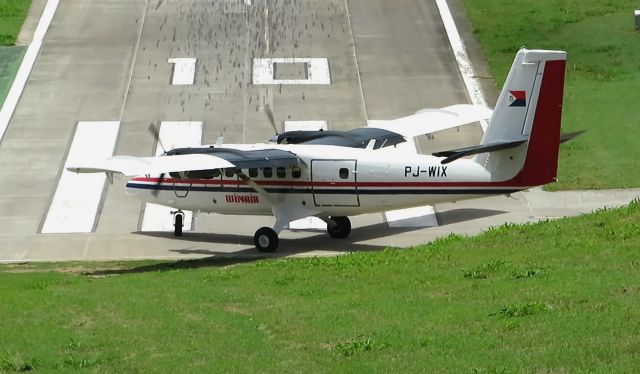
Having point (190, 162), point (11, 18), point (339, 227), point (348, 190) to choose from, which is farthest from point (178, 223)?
point (11, 18)

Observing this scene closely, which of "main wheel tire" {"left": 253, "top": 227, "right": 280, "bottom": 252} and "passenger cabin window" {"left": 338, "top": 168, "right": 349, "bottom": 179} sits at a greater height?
"passenger cabin window" {"left": 338, "top": 168, "right": 349, "bottom": 179}

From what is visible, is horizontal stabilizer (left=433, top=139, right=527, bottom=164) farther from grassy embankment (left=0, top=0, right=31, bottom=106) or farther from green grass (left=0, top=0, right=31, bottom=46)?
green grass (left=0, top=0, right=31, bottom=46)

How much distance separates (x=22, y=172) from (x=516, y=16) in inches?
973

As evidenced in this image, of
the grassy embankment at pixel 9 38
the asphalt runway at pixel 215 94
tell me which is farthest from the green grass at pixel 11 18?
the asphalt runway at pixel 215 94

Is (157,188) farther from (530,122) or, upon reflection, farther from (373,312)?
(373,312)

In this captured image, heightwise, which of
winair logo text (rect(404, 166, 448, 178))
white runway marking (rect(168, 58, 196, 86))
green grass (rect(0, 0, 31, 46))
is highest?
green grass (rect(0, 0, 31, 46))

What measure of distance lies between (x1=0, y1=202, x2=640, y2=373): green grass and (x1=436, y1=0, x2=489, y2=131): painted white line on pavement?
65.5 feet

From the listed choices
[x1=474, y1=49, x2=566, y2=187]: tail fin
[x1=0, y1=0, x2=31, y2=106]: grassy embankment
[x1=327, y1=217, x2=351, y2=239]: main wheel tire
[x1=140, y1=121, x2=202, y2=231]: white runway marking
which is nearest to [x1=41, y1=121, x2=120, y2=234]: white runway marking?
[x1=140, y1=121, x2=202, y2=231]: white runway marking

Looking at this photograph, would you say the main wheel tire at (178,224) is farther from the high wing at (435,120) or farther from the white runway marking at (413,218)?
the high wing at (435,120)

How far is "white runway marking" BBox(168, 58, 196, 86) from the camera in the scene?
5019 cm

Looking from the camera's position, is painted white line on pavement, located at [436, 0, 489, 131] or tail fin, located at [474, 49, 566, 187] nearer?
tail fin, located at [474, 49, 566, 187]

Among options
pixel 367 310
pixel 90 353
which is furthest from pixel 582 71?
pixel 90 353

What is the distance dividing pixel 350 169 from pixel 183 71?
18.9 meters

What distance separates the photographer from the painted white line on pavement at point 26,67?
46.8 metres
